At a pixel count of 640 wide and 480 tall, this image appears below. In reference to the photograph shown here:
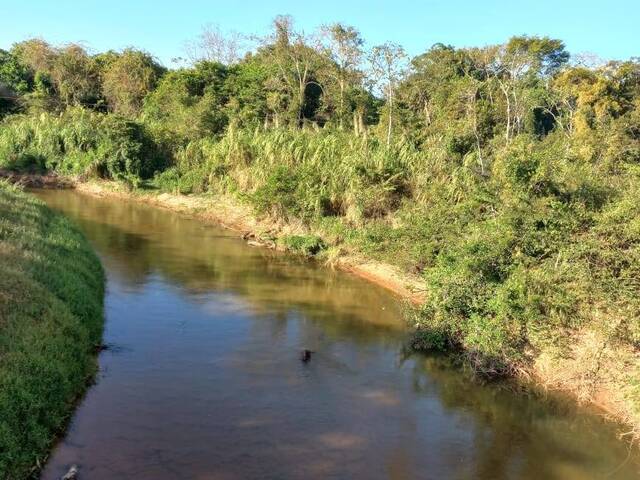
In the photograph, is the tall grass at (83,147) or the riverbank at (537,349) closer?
the riverbank at (537,349)

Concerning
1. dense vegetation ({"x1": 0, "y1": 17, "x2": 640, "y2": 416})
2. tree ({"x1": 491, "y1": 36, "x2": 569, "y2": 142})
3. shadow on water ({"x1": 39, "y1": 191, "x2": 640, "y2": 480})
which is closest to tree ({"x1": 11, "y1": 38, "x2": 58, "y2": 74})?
dense vegetation ({"x1": 0, "y1": 17, "x2": 640, "y2": 416})

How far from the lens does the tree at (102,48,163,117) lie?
156 ft

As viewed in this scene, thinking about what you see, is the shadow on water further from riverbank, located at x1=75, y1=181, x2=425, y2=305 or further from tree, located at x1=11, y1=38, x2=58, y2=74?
tree, located at x1=11, y1=38, x2=58, y2=74

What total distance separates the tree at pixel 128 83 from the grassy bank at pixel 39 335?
33.8m

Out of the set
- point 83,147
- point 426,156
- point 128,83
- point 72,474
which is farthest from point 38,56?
point 72,474

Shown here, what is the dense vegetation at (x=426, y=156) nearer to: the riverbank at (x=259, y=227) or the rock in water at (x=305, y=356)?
the riverbank at (x=259, y=227)

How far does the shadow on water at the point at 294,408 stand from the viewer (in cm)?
911

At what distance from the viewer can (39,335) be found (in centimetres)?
1004

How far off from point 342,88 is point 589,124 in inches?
599

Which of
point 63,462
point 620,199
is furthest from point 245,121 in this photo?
point 63,462

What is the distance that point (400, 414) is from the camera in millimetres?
10867

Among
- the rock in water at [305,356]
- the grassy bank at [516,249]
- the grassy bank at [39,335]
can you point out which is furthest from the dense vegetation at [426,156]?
the grassy bank at [39,335]

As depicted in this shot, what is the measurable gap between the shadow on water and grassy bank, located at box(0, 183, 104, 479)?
46 centimetres

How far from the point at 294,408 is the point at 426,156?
15.2 meters
